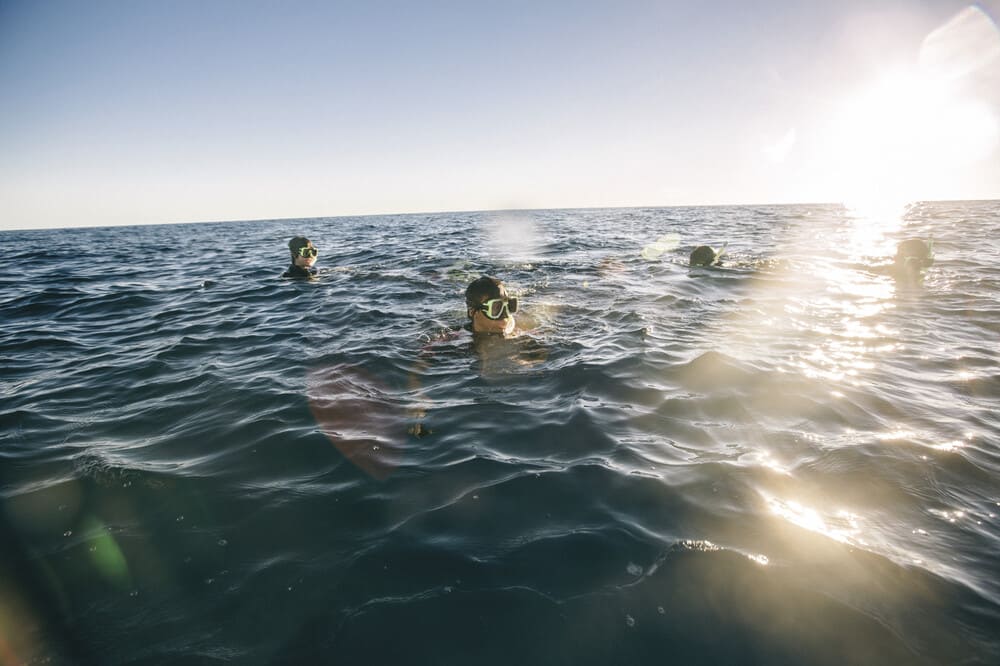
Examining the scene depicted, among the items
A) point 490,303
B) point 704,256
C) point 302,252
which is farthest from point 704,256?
point 302,252

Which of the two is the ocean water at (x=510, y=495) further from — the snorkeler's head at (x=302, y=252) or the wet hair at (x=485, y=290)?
the snorkeler's head at (x=302, y=252)

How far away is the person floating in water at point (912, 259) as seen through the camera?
11133 millimetres

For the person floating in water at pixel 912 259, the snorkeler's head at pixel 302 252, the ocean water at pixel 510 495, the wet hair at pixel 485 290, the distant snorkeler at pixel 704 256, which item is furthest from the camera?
the distant snorkeler at pixel 704 256

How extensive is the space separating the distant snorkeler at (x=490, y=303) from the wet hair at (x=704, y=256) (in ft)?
29.6

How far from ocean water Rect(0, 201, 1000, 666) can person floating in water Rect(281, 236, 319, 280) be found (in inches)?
210

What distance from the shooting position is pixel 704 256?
13047 mm

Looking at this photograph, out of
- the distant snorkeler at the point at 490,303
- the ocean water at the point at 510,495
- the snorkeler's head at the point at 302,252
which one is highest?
the snorkeler's head at the point at 302,252

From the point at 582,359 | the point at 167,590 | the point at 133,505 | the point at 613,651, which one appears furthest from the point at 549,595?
the point at 582,359

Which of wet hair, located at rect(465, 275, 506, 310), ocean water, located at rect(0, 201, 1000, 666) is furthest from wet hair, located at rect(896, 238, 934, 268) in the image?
wet hair, located at rect(465, 275, 506, 310)

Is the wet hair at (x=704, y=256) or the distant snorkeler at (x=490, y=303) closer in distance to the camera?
the distant snorkeler at (x=490, y=303)

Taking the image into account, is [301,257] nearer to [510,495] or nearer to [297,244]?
[297,244]

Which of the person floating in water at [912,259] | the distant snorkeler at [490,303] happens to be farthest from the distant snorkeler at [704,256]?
the distant snorkeler at [490,303]

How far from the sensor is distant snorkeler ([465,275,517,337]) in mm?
6277

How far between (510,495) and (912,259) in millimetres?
13625
